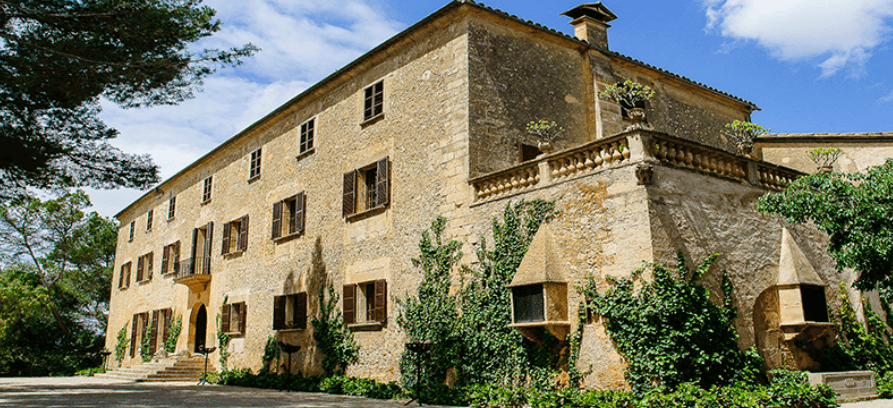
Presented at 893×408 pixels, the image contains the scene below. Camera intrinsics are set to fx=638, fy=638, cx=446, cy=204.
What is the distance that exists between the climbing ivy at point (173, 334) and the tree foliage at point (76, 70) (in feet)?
37.0

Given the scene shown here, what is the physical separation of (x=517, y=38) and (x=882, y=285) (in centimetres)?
845

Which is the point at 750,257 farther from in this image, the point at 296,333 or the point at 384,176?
the point at 296,333

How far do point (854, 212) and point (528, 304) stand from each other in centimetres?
524

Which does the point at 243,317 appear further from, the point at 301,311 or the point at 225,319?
the point at 301,311

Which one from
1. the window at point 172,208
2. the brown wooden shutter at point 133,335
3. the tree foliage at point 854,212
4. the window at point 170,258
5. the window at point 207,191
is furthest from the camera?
the brown wooden shutter at point 133,335

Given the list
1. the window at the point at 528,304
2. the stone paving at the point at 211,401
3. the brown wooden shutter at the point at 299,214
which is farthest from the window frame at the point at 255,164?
the window at the point at 528,304

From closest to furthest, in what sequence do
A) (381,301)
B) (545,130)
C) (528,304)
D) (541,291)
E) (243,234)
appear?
1. (541,291)
2. (528,304)
3. (545,130)
4. (381,301)
5. (243,234)

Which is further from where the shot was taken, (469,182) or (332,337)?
(332,337)

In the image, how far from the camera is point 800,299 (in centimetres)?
Answer: 1081

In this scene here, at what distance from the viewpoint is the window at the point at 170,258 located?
25219mm

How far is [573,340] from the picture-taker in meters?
10.2

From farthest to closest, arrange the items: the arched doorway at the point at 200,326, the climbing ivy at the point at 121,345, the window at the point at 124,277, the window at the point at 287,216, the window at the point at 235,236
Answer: the window at the point at 124,277 < the climbing ivy at the point at 121,345 < the arched doorway at the point at 200,326 < the window at the point at 235,236 < the window at the point at 287,216

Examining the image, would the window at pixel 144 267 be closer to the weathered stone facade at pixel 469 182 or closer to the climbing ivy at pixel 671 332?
the weathered stone facade at pixel 469 182

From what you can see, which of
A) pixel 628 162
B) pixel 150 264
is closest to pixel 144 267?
pixel 150 264
